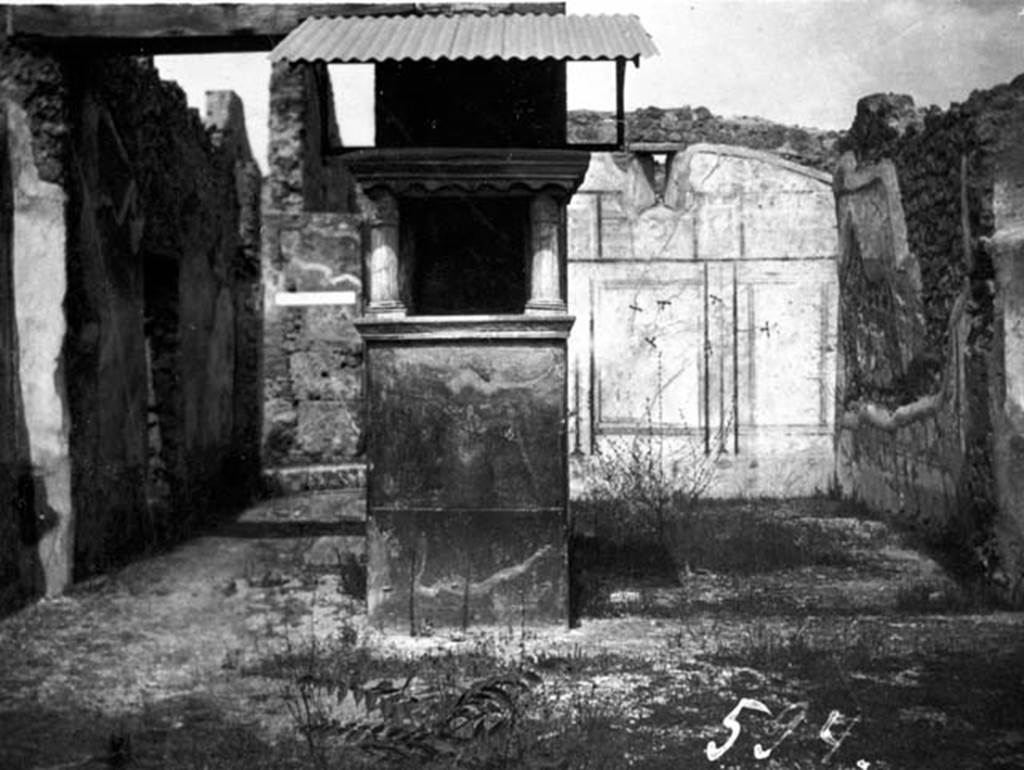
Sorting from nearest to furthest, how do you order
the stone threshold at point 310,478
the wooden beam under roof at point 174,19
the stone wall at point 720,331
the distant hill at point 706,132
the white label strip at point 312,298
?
the wooden beam under roof at point 174,19
the stone wall at point 720,331
the distant hill at point 706,132
the stone threshold at point 310,478
the white label strip at point 312,298

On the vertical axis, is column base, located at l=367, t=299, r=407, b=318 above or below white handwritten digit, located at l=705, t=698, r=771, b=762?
above

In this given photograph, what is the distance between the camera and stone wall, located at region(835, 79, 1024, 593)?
6.73 meters

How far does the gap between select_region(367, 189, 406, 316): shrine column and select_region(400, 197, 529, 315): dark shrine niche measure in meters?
0.88

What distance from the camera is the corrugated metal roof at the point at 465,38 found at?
559 cm

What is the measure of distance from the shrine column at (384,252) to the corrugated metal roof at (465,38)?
726 millimetres

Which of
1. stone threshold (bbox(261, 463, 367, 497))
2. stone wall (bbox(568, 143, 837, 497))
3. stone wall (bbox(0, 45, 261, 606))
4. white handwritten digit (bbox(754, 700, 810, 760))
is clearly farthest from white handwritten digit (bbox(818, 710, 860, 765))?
stone threshold (bbox(261, 463, 367, 497))

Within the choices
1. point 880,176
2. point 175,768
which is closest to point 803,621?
point 175,768

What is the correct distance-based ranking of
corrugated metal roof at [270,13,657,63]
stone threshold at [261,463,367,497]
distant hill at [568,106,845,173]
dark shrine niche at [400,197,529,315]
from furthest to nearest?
1. stone threshold at [261,463,367,497]
2. distant hill at [568,106,845,173]
3. dark shrine niche at [400,197,529,315]
4. corrugated metal roof at [270,13,657,63]

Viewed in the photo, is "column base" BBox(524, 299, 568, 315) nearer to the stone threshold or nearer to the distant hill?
the distant hill

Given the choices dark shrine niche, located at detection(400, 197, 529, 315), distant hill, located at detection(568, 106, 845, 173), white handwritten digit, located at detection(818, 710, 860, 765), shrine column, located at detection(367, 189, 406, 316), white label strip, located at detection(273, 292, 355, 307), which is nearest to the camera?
white handwritten digit, located at detection(818, 710, 860, 765)

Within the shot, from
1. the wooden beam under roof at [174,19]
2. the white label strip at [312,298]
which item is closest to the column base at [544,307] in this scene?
the wooden beam under roof at [174,19]

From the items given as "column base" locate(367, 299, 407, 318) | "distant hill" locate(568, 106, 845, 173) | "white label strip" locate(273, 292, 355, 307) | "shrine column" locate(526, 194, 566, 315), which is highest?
"distant hill" locate(568, 106, 845, 173)

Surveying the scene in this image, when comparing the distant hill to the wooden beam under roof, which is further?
the distant hill

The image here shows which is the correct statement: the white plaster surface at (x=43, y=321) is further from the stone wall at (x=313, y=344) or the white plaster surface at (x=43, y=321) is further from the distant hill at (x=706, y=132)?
the distant hill at (x=706, y=132)
